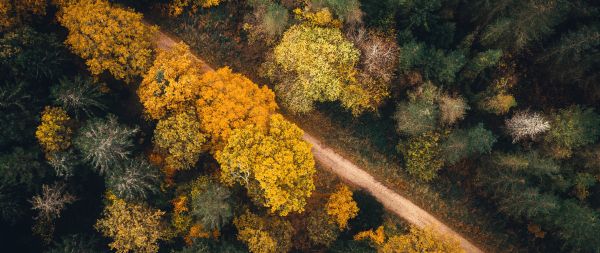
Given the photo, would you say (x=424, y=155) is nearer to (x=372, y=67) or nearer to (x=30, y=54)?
(x=372, y=67)

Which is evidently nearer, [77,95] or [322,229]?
[77,95]

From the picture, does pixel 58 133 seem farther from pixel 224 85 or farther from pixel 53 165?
pixel 224 85

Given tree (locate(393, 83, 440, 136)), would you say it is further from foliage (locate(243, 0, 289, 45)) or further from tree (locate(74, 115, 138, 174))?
tree (locate(74, 115, 138, 174))

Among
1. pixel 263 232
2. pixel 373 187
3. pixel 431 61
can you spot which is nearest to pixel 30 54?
pixel 263 232

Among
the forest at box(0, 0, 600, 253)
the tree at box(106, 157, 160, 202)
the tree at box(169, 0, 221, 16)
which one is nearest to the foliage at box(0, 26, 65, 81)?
the forest at box(0, 0, 600, 253)

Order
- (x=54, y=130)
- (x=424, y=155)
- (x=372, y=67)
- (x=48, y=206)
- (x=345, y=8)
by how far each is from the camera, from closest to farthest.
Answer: (x=48, y=206) < (x=54, y=130) < (x=345, y=8) < (x=372, y=67) < (x=424, y=155)
